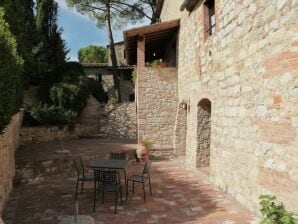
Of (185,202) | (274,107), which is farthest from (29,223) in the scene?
(274,107)

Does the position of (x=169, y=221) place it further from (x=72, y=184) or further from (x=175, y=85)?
(x=175, y=85)

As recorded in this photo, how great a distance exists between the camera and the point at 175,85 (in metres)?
12.3

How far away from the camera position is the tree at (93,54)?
3700 cm

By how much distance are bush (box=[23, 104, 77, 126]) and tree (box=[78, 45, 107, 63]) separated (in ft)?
73.3

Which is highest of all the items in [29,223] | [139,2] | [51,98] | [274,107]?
[139,2]

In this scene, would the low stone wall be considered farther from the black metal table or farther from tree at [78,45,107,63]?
tree at [78,45,107,63]

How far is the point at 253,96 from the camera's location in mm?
5707

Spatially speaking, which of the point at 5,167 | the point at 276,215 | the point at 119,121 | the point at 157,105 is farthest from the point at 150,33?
the point at 276,215

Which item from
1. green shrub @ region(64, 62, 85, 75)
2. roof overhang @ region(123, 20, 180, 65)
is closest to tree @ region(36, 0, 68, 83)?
green shrub @ region(64, 62, 85, 75)

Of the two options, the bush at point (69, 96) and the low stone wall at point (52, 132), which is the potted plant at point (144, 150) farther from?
the bush at point (69, 96)

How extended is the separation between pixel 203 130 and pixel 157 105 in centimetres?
296

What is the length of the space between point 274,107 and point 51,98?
512 inches

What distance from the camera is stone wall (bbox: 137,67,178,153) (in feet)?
39.1

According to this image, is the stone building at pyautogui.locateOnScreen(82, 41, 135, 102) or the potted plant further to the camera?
the stone building at pyautogui.locateOnScreen(82, 41, 135, 102)
